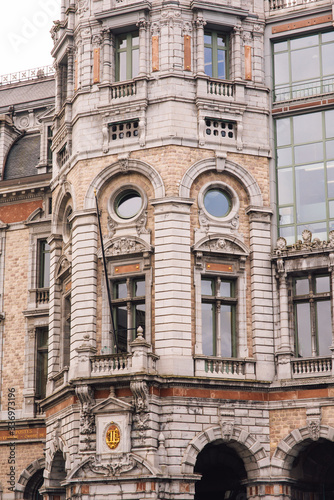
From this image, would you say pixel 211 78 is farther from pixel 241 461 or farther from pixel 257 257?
pixel 241 461

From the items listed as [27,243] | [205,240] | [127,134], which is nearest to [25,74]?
[27,243]

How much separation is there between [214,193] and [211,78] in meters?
4.94

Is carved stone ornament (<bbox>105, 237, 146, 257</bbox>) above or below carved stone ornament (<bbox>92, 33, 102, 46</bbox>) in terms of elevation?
below

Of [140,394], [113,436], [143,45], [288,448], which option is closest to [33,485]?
[113,436]

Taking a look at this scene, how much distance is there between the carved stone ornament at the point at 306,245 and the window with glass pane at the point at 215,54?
310 inches

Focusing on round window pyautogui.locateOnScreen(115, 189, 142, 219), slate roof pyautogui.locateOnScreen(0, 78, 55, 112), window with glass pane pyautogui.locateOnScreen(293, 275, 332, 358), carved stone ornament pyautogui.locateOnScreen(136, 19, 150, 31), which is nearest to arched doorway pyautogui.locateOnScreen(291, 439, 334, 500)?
window with glass pane pyautogui.locateOnScreen(293, 275, 332, 358)

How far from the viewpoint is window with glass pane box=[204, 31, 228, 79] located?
1714 inches

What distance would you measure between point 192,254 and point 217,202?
2876 millimetres

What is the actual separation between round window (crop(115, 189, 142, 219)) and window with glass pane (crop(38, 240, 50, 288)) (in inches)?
372

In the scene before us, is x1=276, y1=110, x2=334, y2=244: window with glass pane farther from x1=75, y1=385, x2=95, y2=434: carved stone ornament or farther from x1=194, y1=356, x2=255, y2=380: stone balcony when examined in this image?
x1=75, y1=385, x2=95, y2=434: carved stone ornament

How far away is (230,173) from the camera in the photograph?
42156mm

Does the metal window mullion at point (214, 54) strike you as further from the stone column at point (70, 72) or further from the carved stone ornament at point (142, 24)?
the stone column at point (70, 72)

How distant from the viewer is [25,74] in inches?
2522

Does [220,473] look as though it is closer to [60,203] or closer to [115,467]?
[115,467]
